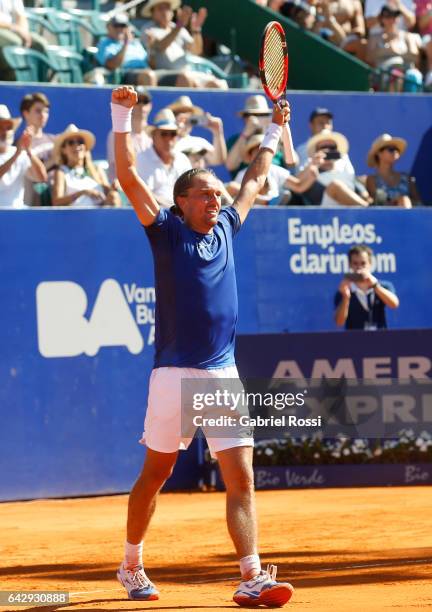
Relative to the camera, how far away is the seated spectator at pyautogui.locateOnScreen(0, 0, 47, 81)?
44.3ft

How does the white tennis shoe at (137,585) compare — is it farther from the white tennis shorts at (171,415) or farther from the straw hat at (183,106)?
the straw hat at (183,106)

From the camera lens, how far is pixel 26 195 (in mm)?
11609

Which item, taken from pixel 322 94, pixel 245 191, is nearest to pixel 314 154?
pixel 322 94

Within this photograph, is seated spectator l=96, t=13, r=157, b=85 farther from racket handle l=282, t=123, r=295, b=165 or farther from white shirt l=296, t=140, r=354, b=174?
racket handle l=282, t=123, r=295, b=165

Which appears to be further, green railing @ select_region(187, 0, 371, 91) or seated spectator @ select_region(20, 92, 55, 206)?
green railing @ select_region(187, 0, 371, 91)

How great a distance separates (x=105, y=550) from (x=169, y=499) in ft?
9.00

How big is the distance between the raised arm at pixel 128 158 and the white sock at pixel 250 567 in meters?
1.57

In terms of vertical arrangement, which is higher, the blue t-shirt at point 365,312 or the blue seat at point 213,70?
the blue seat at point 213,70

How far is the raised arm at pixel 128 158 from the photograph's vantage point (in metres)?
5.87

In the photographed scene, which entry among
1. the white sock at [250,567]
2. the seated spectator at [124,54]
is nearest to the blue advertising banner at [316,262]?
the seated spectator at [124,54]

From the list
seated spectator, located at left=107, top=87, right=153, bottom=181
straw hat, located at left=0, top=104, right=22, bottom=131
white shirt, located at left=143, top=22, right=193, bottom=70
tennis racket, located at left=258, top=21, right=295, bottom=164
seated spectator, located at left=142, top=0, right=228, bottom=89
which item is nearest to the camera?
tennis racket, located at left=258, top=21, right=295, bottom=164

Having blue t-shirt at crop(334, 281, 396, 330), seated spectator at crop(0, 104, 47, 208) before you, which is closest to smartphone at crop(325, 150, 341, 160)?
blue t-shirt at crop(334, 281, 396, 330)

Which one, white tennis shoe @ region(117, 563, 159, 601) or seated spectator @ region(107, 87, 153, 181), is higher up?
seated spectator @ region(107, 87, 153, 181)

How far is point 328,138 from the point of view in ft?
44.3
